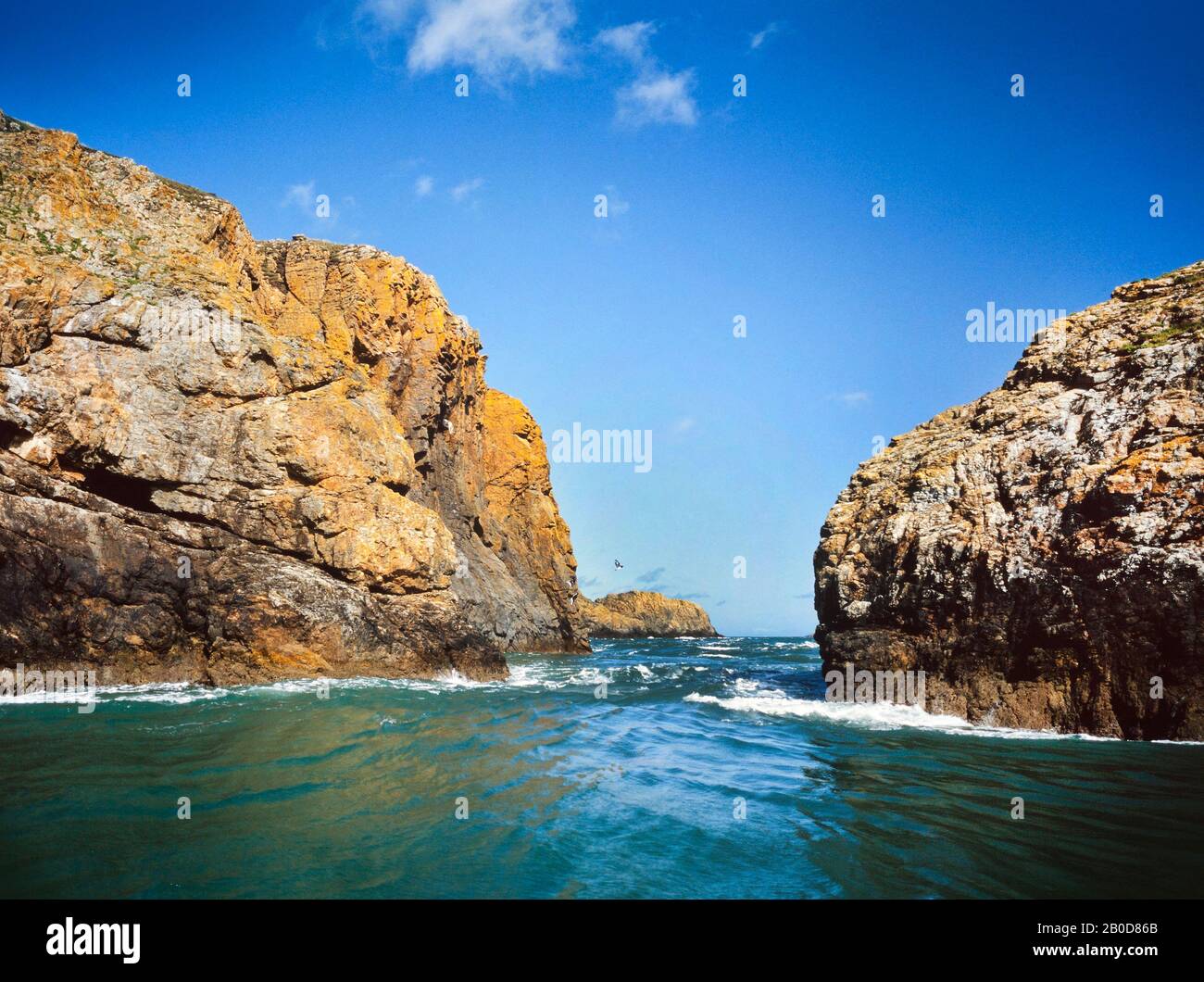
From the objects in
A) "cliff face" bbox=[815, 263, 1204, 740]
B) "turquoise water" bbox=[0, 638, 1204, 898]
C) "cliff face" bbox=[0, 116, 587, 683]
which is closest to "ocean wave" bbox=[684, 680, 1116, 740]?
"turquoise water" bbox=[0, 638, 1204, 898]

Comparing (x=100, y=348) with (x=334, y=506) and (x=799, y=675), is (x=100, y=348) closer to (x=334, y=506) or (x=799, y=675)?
(x=334, y=506)

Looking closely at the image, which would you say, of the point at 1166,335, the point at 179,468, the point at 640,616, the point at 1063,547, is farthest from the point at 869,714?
the point at 640,616

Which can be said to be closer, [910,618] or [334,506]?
[910,618]

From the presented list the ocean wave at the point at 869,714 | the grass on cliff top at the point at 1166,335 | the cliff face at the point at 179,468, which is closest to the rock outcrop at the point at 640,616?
the cliff face at the point at 179,468

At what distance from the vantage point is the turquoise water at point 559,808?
683cm

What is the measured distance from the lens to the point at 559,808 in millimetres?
9547

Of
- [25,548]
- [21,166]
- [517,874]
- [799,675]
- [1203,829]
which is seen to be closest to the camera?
[517,874]

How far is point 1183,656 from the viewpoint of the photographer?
47.9ft

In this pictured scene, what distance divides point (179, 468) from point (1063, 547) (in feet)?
92.2

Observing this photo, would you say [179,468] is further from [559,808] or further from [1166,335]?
[1166,335]

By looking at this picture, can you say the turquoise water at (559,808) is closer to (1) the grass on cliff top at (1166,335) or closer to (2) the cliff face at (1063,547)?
(2) the cliff face at (1063,547)

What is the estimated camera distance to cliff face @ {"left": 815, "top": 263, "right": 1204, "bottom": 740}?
15258 mm

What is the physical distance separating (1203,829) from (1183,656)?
7.74 metres
